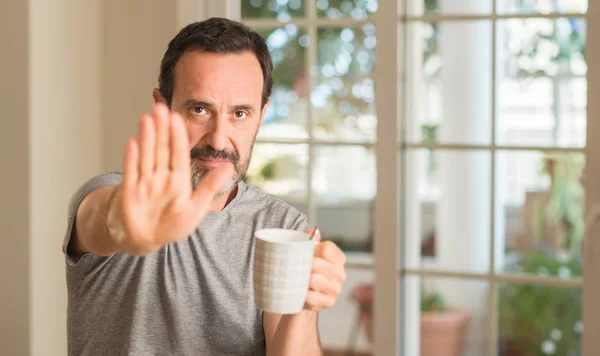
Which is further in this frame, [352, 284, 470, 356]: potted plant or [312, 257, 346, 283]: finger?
[352, 284, 470, 356]: potted plant

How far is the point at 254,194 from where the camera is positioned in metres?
1.94

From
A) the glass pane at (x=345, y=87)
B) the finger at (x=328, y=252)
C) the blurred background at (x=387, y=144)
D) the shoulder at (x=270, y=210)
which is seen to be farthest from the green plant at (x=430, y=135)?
the finger at (x=328, y=252)

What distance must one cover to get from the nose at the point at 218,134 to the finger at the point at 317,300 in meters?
0.45

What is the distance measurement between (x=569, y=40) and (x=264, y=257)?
427 cm

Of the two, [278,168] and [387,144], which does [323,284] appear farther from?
[278,168]

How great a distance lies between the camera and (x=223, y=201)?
6.30ft

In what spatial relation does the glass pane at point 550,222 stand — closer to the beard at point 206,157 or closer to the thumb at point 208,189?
the beard at point 206,157

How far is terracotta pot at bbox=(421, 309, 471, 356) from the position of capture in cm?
476

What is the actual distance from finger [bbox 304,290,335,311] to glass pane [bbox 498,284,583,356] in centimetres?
333

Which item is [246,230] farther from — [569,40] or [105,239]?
[569,40]

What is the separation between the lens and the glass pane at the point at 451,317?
4781mm

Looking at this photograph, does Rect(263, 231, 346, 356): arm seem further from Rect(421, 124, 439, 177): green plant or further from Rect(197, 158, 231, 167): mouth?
Rect(421, 124, 439, 177): green plant

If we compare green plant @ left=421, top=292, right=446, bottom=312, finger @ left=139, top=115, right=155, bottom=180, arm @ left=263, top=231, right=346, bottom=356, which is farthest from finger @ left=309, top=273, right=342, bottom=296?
green plant @ left=421, top=292, right=446, bottom=312

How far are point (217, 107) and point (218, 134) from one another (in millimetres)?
70
